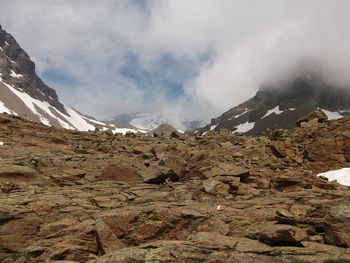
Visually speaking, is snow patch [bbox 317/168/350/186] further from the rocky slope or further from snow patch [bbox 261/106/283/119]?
snow patch [bbox 261/106/283/119]

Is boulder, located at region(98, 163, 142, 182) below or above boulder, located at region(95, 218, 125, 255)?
above

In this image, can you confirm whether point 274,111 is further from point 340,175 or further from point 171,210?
point 171,210

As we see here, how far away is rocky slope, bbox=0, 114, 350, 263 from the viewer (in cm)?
929

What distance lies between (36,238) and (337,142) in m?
24.3

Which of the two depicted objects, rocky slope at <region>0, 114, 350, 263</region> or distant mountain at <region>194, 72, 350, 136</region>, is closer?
rocky slope at <region>0, 114, 350, 263</region>

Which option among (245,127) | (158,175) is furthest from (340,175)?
(245,127)

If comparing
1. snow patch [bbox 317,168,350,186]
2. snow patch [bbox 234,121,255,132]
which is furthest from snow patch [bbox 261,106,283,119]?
snow patch [bbox 317,168,350,186]

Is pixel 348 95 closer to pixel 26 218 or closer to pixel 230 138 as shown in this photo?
pixel 230 138

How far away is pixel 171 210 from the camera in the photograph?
13203 mm

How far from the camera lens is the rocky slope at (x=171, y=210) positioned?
9.29 metres

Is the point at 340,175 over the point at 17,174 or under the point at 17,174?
over

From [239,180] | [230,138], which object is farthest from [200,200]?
[230,138]

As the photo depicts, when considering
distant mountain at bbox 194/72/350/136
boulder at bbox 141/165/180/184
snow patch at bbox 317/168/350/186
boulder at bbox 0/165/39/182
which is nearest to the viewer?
boulder at bbox 0/165/39/182

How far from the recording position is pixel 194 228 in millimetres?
12648
